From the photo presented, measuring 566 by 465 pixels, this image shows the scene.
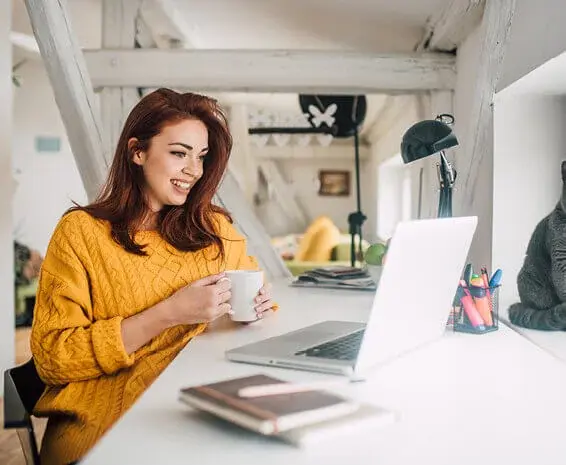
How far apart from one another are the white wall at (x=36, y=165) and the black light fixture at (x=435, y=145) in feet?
17.5

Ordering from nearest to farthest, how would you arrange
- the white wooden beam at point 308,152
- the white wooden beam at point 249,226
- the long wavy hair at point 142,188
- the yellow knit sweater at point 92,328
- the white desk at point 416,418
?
the white desk at point 416,418 < the yellow knit sweater at point 92,328 < the long wavy hair at point 142,188 < the white wooden beam at point 249,226 < the white wooden beam at point 308,152

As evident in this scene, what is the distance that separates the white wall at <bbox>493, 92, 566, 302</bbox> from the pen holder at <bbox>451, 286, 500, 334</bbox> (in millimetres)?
760

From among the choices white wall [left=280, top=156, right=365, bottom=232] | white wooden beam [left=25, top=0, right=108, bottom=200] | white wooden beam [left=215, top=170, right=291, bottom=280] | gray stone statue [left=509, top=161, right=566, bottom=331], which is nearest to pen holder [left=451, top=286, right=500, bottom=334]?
gray stone statue [left=509, top=161, right=566, bottom=331]

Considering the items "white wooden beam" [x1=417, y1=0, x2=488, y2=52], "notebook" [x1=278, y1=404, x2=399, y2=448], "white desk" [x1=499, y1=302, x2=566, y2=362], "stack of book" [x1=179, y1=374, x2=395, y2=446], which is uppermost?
"white wooden beam" [x1=417, y1=0, x2=488, y2=52]

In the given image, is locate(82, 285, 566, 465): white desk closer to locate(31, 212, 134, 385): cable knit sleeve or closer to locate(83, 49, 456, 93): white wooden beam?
locate(31, 212, 134, 385): cable knit sleeve

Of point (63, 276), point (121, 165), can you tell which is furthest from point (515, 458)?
point (121, 165)

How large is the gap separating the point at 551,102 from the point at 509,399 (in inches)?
55.7

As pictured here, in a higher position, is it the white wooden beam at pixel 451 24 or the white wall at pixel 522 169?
the white wooden beam at pixel 451 24

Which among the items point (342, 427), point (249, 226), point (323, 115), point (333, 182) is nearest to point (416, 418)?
point (342, 427)

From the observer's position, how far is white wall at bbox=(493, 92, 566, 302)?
2.05 m

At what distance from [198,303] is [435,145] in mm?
666

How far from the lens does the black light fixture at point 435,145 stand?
5.00ft

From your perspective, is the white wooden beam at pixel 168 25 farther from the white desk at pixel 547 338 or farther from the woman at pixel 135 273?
the white desk at pixel 547 338

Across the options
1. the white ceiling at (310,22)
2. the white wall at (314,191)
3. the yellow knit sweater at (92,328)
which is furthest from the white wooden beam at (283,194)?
the yellow knit sweater at (92,328)
